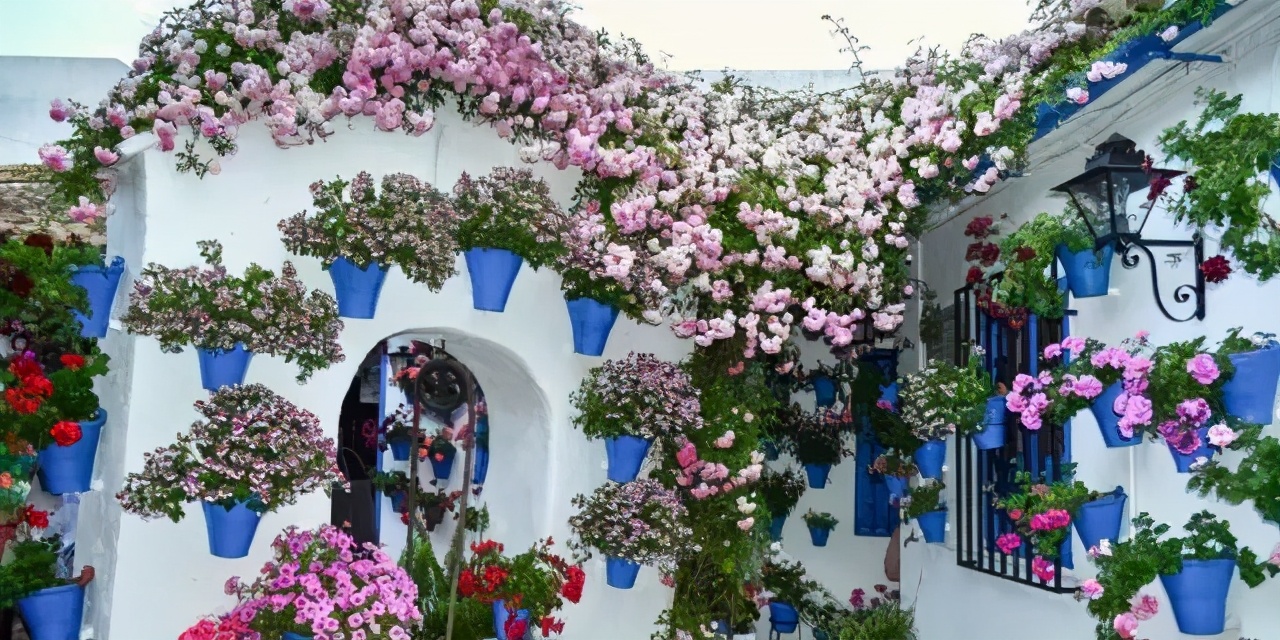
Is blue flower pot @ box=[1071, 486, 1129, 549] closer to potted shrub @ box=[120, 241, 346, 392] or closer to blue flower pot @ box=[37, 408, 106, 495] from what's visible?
potted shrub @ box=[120, 241, 346, 392]

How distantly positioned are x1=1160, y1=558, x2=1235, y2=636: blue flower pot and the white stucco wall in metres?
0.16

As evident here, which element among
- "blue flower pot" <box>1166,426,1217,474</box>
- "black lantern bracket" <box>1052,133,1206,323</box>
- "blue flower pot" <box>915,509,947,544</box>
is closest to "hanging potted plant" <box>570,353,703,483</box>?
"blue flower pot" <box>915,509,947,544</box>

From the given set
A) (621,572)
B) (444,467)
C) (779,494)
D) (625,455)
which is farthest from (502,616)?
(444,467)

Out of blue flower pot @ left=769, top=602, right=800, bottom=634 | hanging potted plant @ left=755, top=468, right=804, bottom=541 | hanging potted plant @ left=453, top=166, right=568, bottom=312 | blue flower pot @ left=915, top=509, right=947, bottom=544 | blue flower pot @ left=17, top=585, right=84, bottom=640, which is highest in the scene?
hanging potted plant @ left=453, top=166, right=568, bottom=312

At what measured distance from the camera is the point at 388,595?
15.9 ft

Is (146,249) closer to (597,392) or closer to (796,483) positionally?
(597,392)

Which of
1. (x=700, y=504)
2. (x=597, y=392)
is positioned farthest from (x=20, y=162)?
(x=700, y=504)

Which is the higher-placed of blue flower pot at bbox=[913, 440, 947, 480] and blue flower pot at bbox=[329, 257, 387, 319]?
blue flower pot at bbox=[329, 257, 387, 319]

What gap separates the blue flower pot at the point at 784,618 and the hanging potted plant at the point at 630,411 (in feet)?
10.5

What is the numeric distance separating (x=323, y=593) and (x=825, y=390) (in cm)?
523

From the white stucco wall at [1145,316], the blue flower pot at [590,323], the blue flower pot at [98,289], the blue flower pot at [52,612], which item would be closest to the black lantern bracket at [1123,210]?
the white stucco wall at [1145,316]

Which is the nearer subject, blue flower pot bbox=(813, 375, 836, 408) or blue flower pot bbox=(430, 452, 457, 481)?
blue flower pot bbox=(813, 375, 836, 408)

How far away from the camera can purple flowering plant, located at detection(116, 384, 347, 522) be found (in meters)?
4.73

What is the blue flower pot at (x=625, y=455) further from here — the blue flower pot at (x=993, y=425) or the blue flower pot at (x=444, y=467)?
the blue flower pot at (x=444, y=467)
